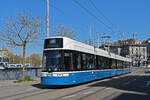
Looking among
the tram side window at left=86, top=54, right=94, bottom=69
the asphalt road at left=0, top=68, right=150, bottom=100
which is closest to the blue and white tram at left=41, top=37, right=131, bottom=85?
the tram side window at left=86, top=54, right=94, bottom=69

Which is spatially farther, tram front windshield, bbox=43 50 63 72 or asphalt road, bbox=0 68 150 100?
tram front windshield, bbox=43 50 63 72

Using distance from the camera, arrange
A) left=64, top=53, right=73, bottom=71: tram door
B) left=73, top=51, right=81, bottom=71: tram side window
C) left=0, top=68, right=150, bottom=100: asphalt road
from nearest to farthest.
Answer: left=0, top=68, right=150, bottom=100: asphalt road, left=64, top=53, right=73, bottom=71: tram door, left=73, top=51, right=81, bottom=71: tram side window

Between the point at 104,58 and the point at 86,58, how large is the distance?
6.02 meters

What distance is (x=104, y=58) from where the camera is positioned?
23797 millimetres

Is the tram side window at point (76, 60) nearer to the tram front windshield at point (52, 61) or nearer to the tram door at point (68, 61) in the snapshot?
the tram door at point (68, 61)

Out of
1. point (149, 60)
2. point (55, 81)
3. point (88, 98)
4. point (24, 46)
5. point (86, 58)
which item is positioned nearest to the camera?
point (88, 98)

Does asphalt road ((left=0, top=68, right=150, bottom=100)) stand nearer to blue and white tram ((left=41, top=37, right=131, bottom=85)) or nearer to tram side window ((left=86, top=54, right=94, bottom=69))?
blue and white tram ((left=41, top=37, right=131, bottom=85))

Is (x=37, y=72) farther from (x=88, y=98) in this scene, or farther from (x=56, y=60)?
(x=88, y=98)

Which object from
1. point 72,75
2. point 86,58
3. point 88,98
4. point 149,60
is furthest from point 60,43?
point 149,60

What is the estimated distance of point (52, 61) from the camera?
48.0 feet

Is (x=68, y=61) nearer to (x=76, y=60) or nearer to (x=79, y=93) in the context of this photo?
(x=76, y=60)

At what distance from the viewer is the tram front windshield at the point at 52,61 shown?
47.8 ft

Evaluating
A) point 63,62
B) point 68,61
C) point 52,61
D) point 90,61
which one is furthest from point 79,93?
point 90,61

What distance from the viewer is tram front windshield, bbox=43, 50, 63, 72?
14.6m
